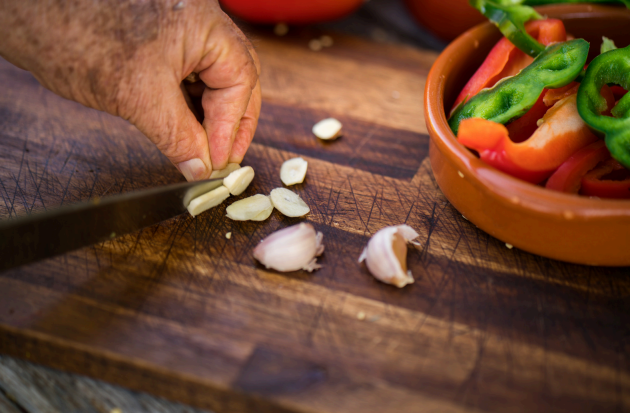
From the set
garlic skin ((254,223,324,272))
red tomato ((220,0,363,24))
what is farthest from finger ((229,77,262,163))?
red tomato ((220,0,363,24))

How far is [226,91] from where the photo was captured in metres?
0.98

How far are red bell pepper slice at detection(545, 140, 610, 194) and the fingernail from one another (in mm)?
672

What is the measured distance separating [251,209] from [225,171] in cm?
12

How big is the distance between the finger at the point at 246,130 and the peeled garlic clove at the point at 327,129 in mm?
183

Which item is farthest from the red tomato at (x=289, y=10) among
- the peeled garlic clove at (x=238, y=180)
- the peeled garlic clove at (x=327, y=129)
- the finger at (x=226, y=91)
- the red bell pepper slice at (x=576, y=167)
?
the red bell pepper slice at (x=576, y=167)

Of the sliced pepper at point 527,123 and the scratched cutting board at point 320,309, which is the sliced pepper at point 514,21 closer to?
the sliced pepper at point 527,123

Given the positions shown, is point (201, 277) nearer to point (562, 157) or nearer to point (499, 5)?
point (562, 157)

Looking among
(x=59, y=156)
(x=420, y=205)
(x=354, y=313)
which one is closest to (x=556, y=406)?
(x=354, y=313)

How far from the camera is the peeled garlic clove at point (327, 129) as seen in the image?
3.91 ft

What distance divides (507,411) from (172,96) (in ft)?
2.51

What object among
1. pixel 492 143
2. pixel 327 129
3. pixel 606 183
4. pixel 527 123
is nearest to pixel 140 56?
pixel 327 129

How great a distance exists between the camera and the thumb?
873 millimetres

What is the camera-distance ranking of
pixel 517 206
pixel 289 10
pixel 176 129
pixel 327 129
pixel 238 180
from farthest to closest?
pixel 289 10, pixel 327 129, pixel 238 180, pixel 176 129, pixel 517 206

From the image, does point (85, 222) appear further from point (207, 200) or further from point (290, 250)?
point (290, 250)
